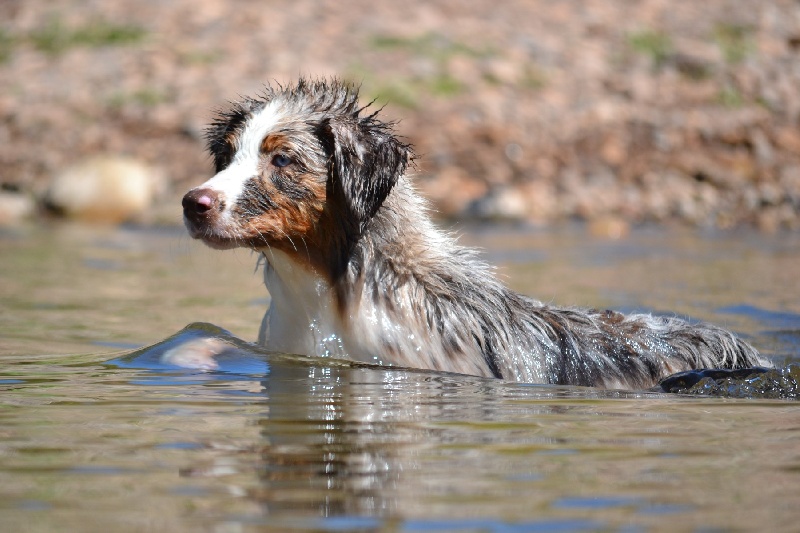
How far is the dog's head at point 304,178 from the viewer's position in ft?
19.5

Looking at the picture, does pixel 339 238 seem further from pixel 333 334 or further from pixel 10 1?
pixel 10 1

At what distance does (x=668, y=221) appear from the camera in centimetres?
1664

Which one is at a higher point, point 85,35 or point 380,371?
point 85,35

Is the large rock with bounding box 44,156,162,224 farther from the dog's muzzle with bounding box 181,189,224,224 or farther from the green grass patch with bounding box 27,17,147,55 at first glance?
the dog's muzzle with bounding box 181,189,224,224

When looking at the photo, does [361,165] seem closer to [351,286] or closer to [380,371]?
[351,286]

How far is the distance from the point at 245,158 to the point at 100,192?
423 inches

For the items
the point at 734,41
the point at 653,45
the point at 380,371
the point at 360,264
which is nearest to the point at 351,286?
the point at 360,264

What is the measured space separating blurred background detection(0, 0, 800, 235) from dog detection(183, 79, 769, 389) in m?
9.26

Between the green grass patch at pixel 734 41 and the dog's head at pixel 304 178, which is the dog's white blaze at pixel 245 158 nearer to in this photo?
the dog's head at pixel 304 178

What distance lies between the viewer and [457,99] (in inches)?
706

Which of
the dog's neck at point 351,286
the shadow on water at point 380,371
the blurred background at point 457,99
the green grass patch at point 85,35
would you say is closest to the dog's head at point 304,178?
the dog's neck at point 351,286

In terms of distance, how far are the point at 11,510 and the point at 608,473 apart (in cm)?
176

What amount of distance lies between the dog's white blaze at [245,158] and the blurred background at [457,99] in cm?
930

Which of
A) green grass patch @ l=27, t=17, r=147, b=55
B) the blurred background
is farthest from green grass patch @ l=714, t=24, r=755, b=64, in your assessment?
green grass patch @ l=27, t=17, r=147, b=55
